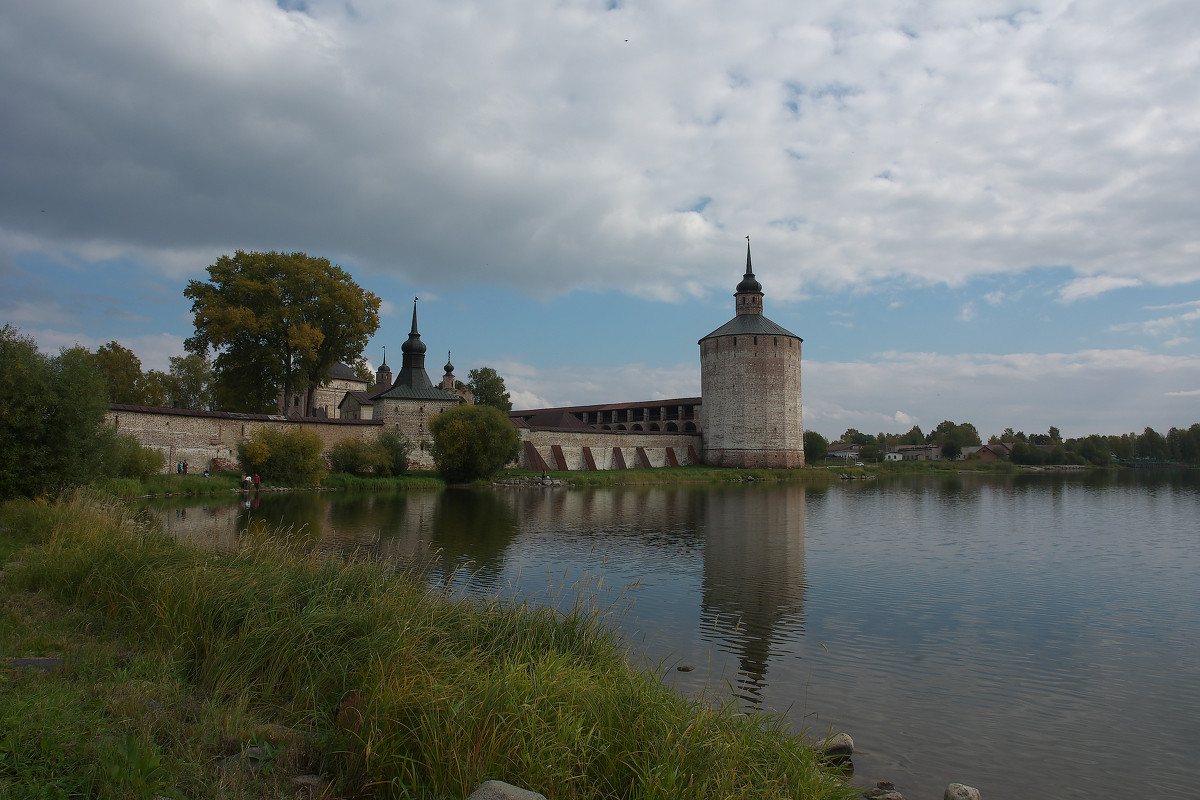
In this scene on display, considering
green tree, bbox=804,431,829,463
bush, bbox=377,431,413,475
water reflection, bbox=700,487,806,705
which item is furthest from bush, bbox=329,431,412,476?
green tree, bbox=804,431,829,463

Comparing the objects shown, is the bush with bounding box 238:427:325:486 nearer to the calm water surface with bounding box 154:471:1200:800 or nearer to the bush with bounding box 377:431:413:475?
the bush with bounding box 377:431:413:475

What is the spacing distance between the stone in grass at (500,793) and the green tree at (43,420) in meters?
11.9

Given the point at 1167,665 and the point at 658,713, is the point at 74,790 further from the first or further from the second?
the point at 1167,665

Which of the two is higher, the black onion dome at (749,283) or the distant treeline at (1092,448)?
the black onion dome at (749,283)

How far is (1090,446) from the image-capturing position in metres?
78.5

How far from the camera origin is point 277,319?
26.7m

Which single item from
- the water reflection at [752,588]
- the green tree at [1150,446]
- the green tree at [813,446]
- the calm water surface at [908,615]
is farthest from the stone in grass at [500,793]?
the green tree at [1150,446]

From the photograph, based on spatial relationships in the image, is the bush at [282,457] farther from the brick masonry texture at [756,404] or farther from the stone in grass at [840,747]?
the brick masonry texture at [756,404]

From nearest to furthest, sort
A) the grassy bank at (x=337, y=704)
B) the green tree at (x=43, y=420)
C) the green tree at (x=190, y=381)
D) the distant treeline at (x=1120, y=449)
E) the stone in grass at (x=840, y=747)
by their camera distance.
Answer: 1. the grassy bank at (x=337, y=704)
2. the stone in grass at (x=840, y=747)
3. the green tree at (x=43, y=420)
4. the green tree at (x=190, y=381)
5. the distant treeline at (x=1120, y=449)

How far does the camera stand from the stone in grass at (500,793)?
2705 millimetres

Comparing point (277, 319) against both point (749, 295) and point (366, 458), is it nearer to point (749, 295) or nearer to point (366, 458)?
point (366, 458)

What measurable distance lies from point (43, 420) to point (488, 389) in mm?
41903

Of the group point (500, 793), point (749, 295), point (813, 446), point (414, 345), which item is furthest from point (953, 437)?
point (500, 793)

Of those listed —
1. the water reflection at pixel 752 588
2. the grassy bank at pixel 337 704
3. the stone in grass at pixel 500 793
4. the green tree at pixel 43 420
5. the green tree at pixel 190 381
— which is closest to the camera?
the stone in grass at pixel 500 793
